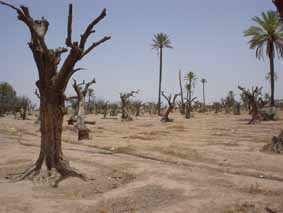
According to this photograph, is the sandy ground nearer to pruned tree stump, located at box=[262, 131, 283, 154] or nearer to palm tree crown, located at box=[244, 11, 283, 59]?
pruned tree stump, located at box=[262, 131, 283, 154]

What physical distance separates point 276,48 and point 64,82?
30.3 m

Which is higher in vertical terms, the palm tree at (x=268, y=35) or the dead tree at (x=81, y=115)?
the palm tree at (x=268, y=35)

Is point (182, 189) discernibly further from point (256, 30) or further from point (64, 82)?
point (256, 30)

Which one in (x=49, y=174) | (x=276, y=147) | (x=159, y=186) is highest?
(x=276, y=147)

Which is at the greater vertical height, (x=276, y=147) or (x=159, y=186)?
(x=276, y=147)

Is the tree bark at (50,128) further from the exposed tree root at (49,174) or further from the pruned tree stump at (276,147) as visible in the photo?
the pruned tree stump at (276,147)

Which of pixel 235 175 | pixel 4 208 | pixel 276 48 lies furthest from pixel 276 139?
pixel 276 48

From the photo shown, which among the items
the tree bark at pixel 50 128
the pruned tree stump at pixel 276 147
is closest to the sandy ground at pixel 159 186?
the pruned tree stump at pixel 276 147

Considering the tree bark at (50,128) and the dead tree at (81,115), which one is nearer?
the tree bark at (50,128)

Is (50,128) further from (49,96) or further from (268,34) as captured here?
(268,34)

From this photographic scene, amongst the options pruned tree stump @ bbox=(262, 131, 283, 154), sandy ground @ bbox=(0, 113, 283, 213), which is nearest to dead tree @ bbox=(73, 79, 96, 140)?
sandy ground @ bbox=(0, 113, 283, 213)

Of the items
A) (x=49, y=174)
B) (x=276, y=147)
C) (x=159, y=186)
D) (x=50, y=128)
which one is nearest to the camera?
(x=159, y=186)

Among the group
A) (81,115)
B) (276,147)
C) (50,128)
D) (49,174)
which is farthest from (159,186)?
(81,115)

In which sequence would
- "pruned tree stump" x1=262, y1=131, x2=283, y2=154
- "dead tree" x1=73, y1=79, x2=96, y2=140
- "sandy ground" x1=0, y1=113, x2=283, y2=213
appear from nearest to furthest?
"sandy ground" x1=0, y1=113, x2=283, y2=213, "pruned tree stump" x1=262, y1=131, x2=283, y2=154, "dead tree" x1=73, y1=79, x2=96, y2=140
